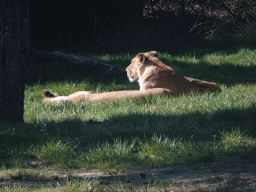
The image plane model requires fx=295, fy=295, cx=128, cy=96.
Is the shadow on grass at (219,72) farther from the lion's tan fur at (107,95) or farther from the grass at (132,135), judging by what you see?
the lion's tan fur at (107,95)

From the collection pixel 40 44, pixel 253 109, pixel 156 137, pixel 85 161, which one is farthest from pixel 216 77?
pixel 40 44

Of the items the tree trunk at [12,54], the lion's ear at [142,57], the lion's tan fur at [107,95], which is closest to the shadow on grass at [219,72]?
the lion's ear at [142,57]

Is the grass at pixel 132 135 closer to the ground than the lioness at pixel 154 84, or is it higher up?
A: closer to the ground

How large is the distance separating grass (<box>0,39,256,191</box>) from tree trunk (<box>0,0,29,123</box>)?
0.37 m

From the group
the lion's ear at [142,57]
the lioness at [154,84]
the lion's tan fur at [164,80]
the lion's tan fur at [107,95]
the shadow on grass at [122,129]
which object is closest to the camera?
the shadow on grass at [122,129]

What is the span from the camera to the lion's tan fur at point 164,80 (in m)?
6.34

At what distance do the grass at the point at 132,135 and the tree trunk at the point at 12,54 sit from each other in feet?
1.22

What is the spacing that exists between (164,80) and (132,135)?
2.60m

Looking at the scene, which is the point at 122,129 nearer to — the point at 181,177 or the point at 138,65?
the point at 181,177

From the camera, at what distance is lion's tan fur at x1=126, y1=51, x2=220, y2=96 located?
20.8ft

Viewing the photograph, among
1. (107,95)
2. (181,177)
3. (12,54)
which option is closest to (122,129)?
(181,177)

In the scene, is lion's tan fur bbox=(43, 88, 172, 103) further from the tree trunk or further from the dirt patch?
the dirt patch

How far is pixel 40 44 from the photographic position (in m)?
13.0

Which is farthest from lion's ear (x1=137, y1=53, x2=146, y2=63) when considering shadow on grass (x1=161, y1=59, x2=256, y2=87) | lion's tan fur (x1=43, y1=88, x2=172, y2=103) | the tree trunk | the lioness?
the tree trunk
